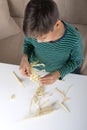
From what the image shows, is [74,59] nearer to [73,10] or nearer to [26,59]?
[26,59]

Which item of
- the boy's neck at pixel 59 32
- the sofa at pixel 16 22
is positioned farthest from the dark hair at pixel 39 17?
the sofa at pixel 16 22

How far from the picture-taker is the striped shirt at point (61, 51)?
0.95 meters

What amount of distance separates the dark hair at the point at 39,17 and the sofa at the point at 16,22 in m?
0.58

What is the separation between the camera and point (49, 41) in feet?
3.14

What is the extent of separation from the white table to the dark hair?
282 millimetres

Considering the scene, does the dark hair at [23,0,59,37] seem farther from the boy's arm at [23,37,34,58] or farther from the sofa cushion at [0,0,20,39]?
the sofa cushion at [0,0,20,39]

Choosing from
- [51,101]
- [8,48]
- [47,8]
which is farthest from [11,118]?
[8,48]

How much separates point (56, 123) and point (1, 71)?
1.06 feet

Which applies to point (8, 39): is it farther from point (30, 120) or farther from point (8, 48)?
point (30, 120)

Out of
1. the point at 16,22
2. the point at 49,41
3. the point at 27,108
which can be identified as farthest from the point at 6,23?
the point at 27,108

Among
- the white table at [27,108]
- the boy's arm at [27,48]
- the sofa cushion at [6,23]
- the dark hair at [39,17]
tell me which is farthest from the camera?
the sofa cushion at [6,23]

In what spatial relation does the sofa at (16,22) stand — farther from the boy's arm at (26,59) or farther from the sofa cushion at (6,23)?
the boy's arm at (26,59)

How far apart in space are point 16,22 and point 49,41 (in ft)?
1.88

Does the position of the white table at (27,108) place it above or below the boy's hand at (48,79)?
below
